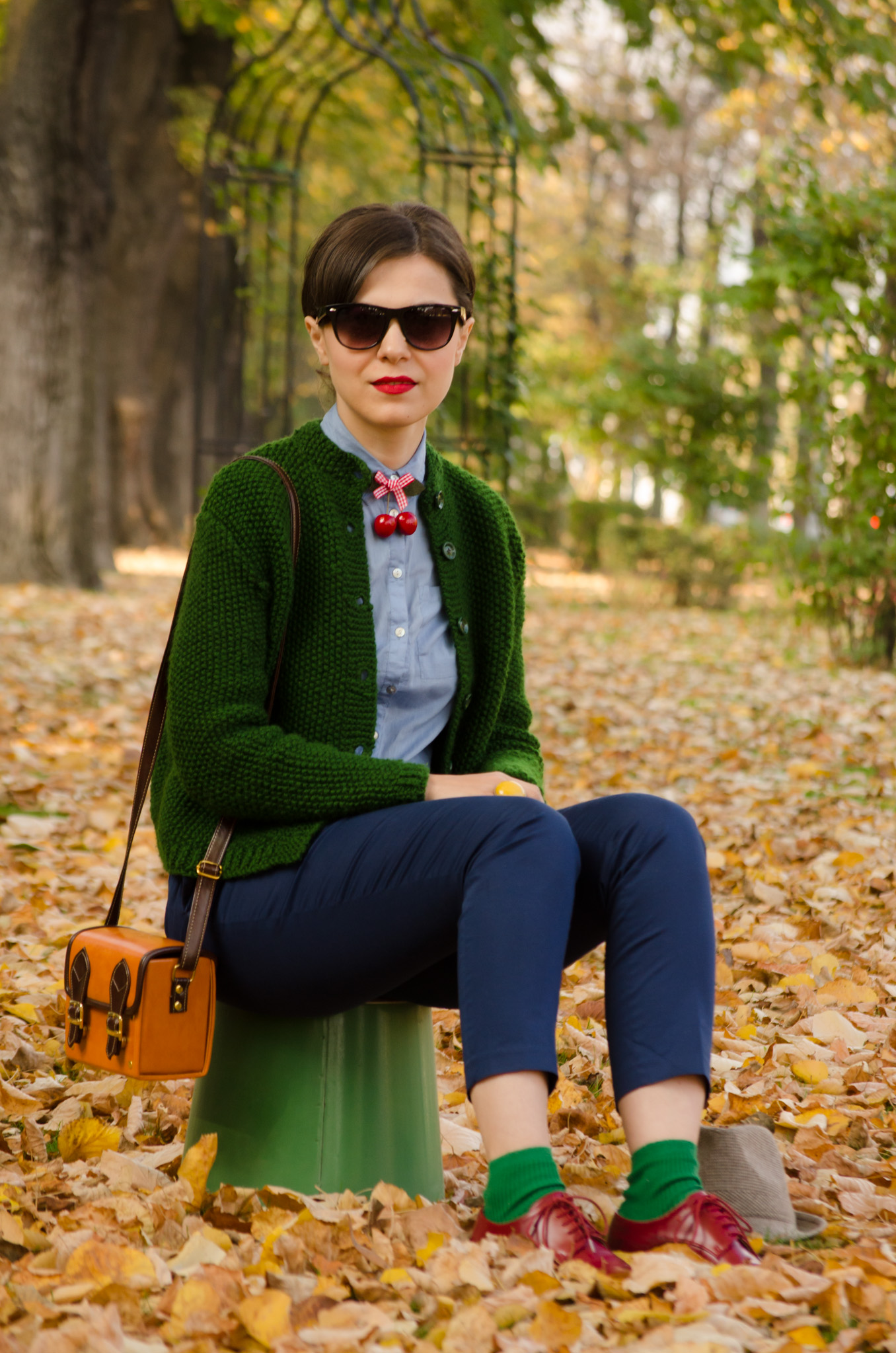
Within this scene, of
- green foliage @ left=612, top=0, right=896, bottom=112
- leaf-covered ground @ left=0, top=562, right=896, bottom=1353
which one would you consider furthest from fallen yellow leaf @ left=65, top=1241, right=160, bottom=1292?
green foliage @ left=612, top=0, right=896, bottom=112

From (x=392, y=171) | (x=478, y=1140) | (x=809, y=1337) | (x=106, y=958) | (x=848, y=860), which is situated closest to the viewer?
(x=809, y=1337)

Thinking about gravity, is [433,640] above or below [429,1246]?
above

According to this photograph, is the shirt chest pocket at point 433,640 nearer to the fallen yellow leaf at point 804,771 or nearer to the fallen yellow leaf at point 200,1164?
the fallen yellow leaf at point 200,1164

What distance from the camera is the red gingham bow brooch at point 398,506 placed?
2207 millimetres

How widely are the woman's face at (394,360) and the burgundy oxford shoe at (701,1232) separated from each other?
1.22 metres

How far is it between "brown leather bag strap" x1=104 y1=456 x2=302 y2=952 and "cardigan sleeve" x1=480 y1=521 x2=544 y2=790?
1.38 ft

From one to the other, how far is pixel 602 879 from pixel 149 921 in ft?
7.21

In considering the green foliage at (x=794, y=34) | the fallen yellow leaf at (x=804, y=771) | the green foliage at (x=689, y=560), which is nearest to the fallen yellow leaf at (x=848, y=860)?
the fallen yellow leaf at (x=804, y=771)

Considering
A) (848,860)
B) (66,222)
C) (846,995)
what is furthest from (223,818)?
(66,222)

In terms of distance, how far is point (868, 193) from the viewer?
868cm

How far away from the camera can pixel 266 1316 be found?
1695 millimetres

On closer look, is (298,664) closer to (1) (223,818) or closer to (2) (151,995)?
(1) (223,818)

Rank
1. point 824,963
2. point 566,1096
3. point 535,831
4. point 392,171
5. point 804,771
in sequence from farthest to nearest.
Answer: point 392,171, point 804,771, point 824,963, point 566,1096, point 535,831

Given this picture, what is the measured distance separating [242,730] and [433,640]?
39 centimetres
